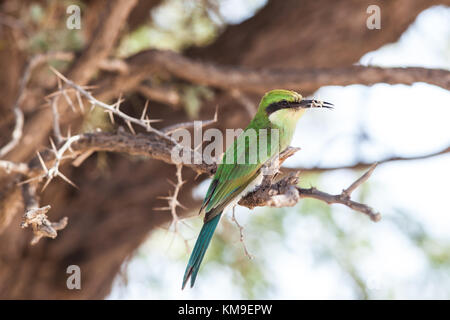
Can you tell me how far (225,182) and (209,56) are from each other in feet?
8.24

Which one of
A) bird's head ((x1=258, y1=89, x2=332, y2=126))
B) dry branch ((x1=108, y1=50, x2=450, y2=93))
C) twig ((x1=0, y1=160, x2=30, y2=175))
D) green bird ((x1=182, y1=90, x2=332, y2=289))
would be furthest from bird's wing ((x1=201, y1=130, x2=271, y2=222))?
dry branch ((x1=108, y1=50, x2=450, y2=93))

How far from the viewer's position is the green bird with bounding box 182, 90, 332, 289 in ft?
7.98

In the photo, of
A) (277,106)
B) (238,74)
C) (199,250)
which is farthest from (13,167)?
(238,74)

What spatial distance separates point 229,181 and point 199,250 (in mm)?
348

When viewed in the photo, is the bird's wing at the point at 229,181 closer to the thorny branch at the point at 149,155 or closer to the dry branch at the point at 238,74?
the thorny branch at the point at 149,155

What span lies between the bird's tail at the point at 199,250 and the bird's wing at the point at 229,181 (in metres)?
0.04

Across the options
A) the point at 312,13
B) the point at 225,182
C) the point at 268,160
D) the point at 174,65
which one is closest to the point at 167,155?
the point at 225,182

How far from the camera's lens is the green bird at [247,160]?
2.43 metres

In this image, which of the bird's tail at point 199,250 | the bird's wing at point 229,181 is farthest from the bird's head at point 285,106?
the bird's tail at point 199,250

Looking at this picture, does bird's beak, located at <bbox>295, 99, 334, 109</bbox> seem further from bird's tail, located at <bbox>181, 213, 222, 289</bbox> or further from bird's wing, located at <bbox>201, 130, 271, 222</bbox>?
bird's tail, located at <bbox>181, 213, 222, 289</bbox>

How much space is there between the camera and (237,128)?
459cm

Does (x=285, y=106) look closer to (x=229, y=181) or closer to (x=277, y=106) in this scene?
→ (x=277, y=106)

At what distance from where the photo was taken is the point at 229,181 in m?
2.45

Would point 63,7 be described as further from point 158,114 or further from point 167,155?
point 167,155
